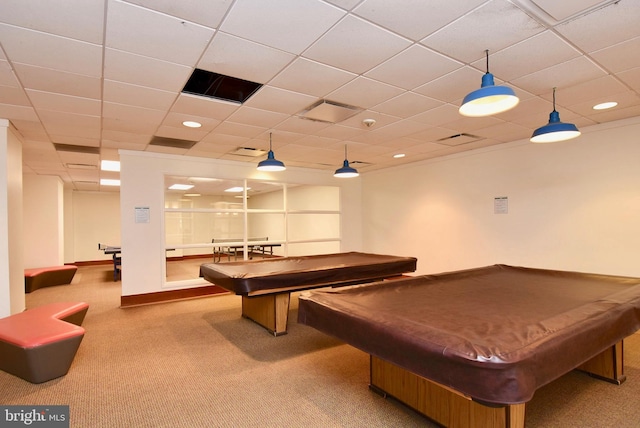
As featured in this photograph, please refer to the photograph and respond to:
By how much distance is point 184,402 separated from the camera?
2334 millimetres

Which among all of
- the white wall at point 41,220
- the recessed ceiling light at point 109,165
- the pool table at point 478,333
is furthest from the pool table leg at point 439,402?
the white wall at point 41,220

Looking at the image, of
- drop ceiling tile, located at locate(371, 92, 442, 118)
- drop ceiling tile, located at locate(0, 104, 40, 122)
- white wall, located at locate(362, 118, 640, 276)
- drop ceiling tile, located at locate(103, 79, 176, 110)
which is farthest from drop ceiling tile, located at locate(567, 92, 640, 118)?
drop ceiling tile, located at locate(0, 104, 40, 122)

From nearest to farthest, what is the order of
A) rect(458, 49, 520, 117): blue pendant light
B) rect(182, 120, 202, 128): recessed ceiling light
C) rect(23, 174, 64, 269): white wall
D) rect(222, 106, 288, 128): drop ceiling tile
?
rect(458, 49, 520, 117): blue pendant light, rect(222, 106, 288, 128): drop ceiling tile, rect(182, 120, 202, 128): recessed ceiling light, rect(23, 174, 64, 269): white wall

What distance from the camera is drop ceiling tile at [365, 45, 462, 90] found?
2.38 meters

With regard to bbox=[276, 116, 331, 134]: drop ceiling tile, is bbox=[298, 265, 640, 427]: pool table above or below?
below

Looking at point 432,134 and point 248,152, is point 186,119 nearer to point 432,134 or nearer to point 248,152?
point 248,152

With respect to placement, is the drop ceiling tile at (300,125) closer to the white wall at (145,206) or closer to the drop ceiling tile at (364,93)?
the drop ceiling tile at (364,93)

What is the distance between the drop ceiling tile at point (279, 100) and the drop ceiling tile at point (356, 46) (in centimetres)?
68

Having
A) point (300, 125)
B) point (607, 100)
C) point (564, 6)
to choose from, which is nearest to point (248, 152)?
point (300, 125)

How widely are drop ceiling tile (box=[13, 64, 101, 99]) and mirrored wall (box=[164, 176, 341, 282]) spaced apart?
5.82 meters

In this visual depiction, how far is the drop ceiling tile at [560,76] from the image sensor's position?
255 cm

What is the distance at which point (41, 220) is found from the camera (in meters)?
7.21

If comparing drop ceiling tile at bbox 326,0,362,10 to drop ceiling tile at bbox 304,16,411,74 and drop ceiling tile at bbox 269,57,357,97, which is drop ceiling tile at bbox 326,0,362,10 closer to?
drop ceiling tile at bbox 304,16,411,74

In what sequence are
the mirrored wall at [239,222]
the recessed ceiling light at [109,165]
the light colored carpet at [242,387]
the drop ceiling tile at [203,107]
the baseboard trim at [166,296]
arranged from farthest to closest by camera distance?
the mirrored wall at [239,222], the recessed ceiling light at [109,165], the baseboard trim at [166,296], the drop ceiling tile at [203,107], the light colored carpet at [242,387]
